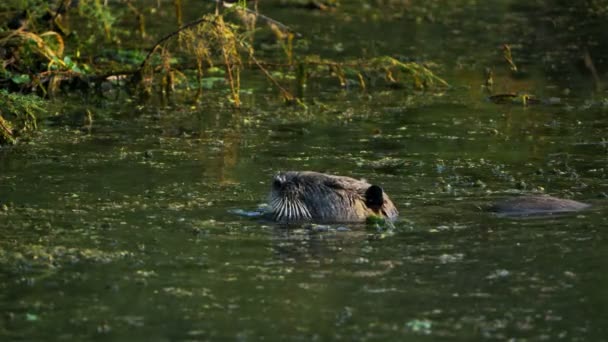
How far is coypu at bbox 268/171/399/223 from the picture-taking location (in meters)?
9.06

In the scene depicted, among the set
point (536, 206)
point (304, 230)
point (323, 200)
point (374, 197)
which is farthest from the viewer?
point (323, 200)

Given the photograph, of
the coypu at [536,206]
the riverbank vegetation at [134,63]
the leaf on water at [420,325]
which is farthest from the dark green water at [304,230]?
the riverbank vegetation at [134,63]

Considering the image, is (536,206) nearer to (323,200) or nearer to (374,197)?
(374,197)

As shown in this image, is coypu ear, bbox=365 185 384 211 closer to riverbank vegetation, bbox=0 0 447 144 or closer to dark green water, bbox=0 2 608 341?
dark green water, bbox=0 2 608 341

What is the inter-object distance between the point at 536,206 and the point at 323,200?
4.65 feet

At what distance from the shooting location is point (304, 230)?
883 cm

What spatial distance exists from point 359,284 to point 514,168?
13.4 ft

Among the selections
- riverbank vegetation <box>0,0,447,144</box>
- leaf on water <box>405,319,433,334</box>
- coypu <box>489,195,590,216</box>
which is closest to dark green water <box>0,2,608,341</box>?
leaf on water <box>405,319,433,334</box>

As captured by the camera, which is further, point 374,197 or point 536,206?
point 536,206

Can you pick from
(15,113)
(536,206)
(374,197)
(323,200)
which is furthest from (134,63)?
(536,206)

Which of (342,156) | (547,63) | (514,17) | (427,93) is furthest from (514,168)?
(514,17)

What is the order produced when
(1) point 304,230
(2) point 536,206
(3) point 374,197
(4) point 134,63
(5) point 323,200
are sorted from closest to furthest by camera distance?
(1) point 304,230 → (3) point 374,197 → (2) point 536,206 → (5) point 323,200 → (4) point 134,63

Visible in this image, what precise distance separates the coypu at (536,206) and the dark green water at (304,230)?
0.50 feet

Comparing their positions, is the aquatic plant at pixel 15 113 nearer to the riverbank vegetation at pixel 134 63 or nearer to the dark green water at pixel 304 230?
the riverbank vegetation at pixel 134 63
